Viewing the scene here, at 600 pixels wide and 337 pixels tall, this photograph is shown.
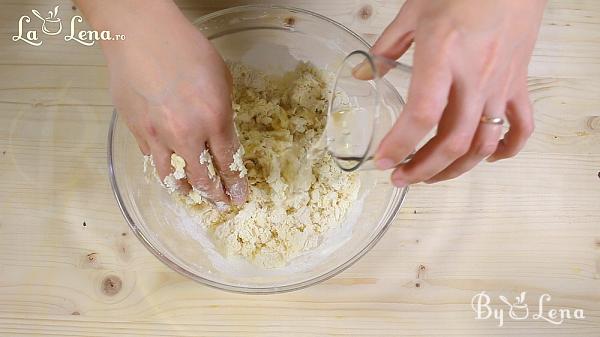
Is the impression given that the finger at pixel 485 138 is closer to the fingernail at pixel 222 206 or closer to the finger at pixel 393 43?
the finger at pixel 393 43

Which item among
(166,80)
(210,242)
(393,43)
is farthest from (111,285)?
(393,43)

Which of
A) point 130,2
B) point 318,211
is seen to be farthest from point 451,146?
point 130,2

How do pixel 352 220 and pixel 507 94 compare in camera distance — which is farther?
pixel 352 220

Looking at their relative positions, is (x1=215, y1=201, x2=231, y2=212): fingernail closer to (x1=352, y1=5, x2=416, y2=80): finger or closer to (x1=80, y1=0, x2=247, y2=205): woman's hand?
(x1=80, y1=0, x2=247, y2=205): woman's hand

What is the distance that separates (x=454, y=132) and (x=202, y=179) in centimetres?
41

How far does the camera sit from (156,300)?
1064 mm

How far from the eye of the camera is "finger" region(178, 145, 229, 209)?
34.0 inches

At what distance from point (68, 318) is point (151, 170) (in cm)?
31

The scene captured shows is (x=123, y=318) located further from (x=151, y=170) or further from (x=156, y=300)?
(x=151, y=170)

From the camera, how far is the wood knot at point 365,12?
1.20 meters

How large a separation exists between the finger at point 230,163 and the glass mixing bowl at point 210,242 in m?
0.14

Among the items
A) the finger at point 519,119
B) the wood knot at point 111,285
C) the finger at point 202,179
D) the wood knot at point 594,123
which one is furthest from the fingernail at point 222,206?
the wood knot at point 594,123

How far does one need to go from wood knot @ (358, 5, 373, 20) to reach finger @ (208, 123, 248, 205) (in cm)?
Answer: 43

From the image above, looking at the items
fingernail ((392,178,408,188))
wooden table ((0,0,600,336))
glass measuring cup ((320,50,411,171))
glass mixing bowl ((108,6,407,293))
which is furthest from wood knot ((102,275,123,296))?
fingernail ((392,178,408,188))
